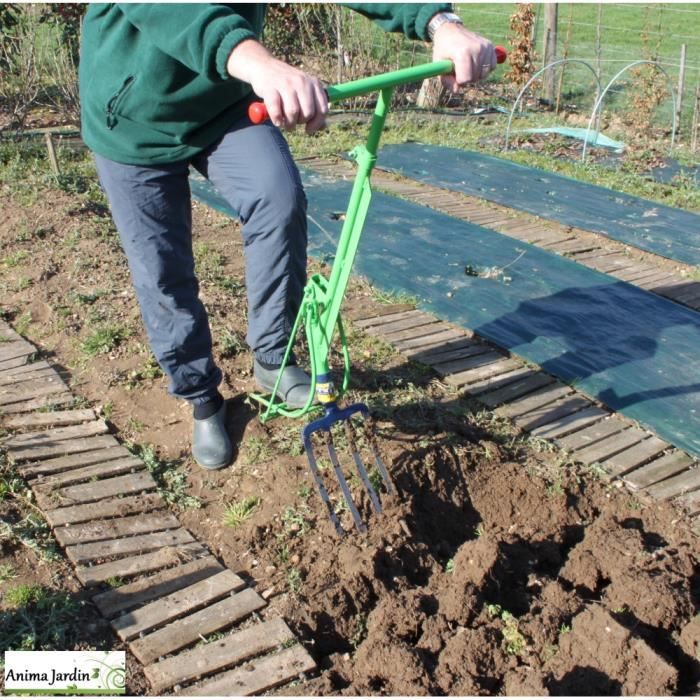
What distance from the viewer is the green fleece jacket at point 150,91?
247 centimetres

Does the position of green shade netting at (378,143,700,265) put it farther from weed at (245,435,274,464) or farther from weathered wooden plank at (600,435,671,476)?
weed at (245,435,274,464)

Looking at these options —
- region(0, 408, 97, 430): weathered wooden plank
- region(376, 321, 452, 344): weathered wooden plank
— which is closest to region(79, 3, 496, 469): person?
region(0, 408, 97, 430): weathered wooden plank

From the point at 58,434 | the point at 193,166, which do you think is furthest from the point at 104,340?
the point at 193,166

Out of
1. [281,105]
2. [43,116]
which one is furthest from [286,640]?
[43,116]

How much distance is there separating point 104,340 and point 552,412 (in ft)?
6.43

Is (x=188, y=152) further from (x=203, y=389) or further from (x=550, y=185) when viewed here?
(x=550, y=185)

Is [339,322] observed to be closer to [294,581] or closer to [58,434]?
[294,581]

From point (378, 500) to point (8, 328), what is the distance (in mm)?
2160

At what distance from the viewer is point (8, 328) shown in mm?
3891

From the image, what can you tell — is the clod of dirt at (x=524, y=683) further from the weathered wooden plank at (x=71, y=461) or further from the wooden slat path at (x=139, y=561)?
the weathered wooden plank at (x=71, y=461)

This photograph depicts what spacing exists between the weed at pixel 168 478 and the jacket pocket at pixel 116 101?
3.80 feet

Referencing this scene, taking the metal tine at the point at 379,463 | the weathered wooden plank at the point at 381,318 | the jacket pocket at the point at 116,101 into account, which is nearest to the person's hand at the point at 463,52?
the jacket pocket at the point at 116,101

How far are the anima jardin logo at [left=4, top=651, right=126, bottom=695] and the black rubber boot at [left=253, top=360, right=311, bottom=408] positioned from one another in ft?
3.59

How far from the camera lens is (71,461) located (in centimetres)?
294
